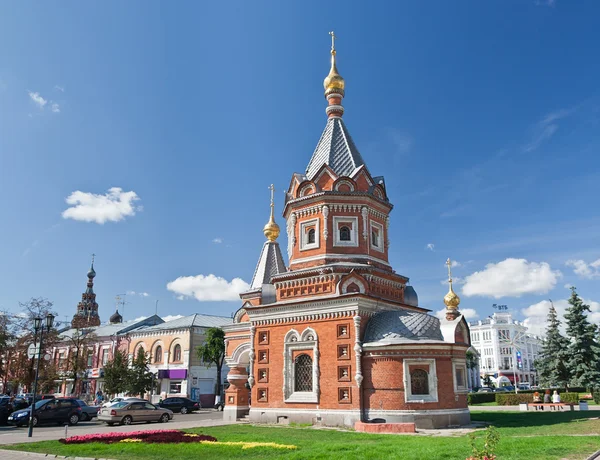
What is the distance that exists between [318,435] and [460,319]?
8.58 meters

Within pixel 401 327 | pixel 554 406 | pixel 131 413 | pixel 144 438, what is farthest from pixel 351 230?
pixel 554 406

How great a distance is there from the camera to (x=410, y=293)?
26.0 meters

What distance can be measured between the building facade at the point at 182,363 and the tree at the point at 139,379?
2.88 metres

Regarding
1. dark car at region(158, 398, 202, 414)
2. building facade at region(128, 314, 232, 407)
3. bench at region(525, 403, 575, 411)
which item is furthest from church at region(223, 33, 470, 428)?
building facade at region(128, 314, 232, 407)

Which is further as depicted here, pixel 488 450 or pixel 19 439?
pixel 19 439

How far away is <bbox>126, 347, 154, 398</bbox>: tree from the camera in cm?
3988

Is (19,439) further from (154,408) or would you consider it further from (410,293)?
(410,293)

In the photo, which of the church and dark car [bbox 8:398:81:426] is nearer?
the church

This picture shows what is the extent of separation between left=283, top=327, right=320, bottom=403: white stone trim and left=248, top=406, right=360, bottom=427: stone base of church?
1.59 feet

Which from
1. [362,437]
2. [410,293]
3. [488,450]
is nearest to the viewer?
[488,450]

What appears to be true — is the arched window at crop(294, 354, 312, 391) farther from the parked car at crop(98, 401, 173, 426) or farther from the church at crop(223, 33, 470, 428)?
the parked car at crop(98, 401, 173, 426)

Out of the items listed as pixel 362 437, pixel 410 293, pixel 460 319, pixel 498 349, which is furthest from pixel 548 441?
pixel 498 349

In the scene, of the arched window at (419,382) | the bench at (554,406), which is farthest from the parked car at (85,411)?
the bench at (554,406)

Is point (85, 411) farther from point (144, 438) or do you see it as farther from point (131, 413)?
point (144, 438)
